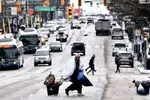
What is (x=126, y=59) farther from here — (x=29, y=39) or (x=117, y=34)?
(x=117, y=34)

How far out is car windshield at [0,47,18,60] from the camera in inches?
1989

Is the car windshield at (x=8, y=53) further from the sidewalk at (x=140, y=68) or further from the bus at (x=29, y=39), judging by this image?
the bus at (x=29, y=39)

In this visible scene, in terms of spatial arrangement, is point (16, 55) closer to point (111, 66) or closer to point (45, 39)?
point (111, 66)

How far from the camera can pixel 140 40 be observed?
6644cm

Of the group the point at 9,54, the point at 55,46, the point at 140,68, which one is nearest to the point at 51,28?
the point at 55,46

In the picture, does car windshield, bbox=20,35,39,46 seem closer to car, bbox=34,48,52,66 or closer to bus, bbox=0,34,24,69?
car, bbox=34,48,52,66

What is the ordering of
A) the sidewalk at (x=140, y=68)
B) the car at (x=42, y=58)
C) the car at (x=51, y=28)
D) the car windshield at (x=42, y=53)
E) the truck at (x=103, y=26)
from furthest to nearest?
the car at (x=51, y=28)
the truck at (x=103, y=26)
the car windshield at (x=42, y=53)
the car at (x=42, y=58)
the sidewalk at (x=140, y=68)

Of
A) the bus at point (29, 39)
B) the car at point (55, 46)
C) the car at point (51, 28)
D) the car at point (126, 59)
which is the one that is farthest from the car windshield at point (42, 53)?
the car at point (51, 28)

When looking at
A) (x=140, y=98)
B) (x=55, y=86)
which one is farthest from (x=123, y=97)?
(x=55, y=86)

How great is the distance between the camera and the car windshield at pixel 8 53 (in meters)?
50.5

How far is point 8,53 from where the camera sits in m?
50.7

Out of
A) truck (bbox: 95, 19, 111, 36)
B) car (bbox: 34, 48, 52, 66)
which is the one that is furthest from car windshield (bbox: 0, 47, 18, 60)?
truck (bbox: 95, 19, 111, 36)

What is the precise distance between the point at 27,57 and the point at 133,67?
750 inches

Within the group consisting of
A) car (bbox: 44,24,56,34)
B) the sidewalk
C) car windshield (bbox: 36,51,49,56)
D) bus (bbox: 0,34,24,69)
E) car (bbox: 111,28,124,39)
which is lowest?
car (bbox: 44,24,56,34)
